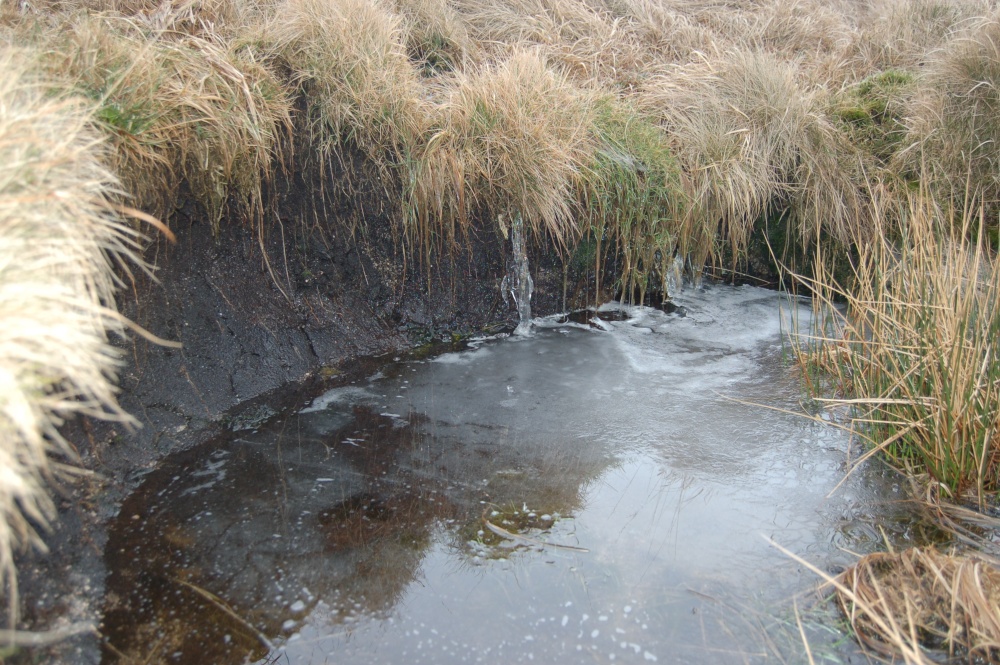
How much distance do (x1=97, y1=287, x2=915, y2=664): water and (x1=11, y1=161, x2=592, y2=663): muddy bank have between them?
183 millimetres

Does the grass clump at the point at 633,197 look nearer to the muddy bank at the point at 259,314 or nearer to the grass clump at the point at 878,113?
the muddy bank at the point at 259,314

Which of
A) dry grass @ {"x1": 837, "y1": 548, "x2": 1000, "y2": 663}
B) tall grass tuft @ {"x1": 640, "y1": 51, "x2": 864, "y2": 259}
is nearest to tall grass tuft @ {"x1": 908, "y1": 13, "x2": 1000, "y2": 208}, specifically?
tall grass tuft @ {"x1": 640, "y1": 51, "x2": 864, "y2": 259}

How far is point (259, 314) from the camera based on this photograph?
14.8 ft

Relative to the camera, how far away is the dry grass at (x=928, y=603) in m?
2.44

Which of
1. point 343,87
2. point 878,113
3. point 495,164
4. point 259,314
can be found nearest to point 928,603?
point 495,164

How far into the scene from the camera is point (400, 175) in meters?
4.84

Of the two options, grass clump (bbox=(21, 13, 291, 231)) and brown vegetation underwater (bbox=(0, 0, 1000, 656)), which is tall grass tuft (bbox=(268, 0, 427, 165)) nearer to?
brown vegetation underwater (bbox=(0, 0, 1000, 656))

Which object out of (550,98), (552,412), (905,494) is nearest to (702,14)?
(550,98)

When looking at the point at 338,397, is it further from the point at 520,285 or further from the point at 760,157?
the point at 760,157

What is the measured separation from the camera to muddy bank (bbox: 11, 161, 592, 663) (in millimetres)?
3355

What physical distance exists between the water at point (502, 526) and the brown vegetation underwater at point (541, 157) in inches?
16.7

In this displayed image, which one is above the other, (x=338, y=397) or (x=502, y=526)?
(x=338, y=397)

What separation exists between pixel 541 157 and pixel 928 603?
3.32 metres

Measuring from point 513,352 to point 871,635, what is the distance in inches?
113
